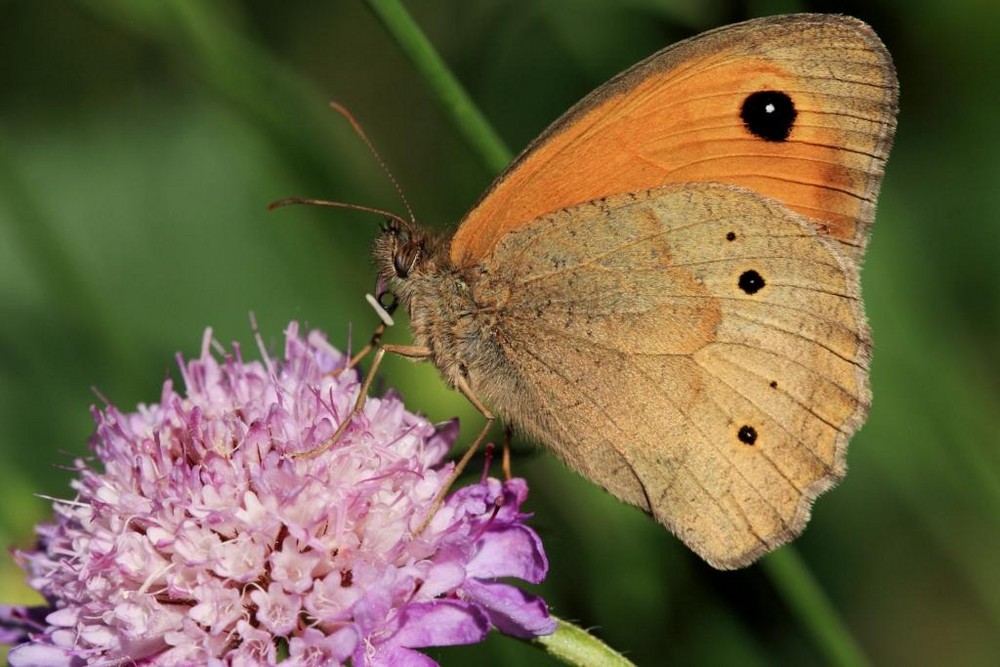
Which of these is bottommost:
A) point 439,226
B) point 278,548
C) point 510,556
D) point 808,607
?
point 808,607

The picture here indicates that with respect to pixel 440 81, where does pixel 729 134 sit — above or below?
below

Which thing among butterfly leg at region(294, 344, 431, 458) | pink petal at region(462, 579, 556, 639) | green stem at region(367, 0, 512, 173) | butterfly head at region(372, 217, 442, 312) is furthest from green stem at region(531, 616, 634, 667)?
green stem at region(367, 0, 512, 173)

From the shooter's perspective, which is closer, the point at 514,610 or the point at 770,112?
the point at 514,610

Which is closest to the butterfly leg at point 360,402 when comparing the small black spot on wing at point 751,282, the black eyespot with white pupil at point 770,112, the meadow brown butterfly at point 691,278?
the meadow brown butterfly at point 691,278

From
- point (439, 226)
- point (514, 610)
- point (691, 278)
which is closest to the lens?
point (514, 610)

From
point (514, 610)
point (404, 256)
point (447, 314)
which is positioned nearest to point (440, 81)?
point (404, 256)

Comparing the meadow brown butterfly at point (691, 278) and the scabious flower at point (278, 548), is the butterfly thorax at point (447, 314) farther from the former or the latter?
the scabious flower at point (278, 548)

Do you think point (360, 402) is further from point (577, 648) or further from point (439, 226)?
point (439, 226)

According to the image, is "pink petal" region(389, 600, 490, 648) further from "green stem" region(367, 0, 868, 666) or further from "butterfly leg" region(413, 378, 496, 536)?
"green stem" region(367, 0, 868, 666)

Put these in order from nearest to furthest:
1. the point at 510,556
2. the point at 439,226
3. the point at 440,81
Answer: the point at 510,556 < the point at 440,81 < the point at 439,226

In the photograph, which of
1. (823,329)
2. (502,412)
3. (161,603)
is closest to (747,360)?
(823,329)
